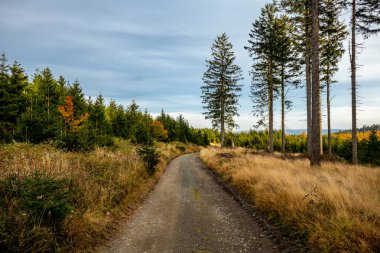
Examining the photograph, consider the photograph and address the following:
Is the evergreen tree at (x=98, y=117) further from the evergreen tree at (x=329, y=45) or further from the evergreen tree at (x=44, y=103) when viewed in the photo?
the evergreen tree at (x=329, y=45)

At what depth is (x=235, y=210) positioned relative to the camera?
7.01 metres

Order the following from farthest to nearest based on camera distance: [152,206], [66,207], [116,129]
A: [116,129]
[152,206]
[66,207]

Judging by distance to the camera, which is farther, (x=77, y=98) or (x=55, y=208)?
(x=77, y=98)

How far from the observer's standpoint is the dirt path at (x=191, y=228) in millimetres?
4609

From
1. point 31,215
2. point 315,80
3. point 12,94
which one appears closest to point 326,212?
point 31,215

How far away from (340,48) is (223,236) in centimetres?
2111

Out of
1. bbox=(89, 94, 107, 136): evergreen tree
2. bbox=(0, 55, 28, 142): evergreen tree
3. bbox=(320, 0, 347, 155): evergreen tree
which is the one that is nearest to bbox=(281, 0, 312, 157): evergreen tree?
bbox=(320, 0, 347, 155): evergreen tree

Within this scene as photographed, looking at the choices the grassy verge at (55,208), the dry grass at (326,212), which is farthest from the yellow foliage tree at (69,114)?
the dry grass at (326,212)

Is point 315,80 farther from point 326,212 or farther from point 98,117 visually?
point 98,117

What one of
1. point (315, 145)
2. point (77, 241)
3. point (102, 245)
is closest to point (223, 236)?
point (102, 245)

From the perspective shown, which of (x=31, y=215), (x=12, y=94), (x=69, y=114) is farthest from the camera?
(x=69, y=114)

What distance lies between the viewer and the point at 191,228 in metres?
5.62

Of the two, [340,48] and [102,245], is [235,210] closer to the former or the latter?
[102,245]

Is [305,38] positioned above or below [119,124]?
above
